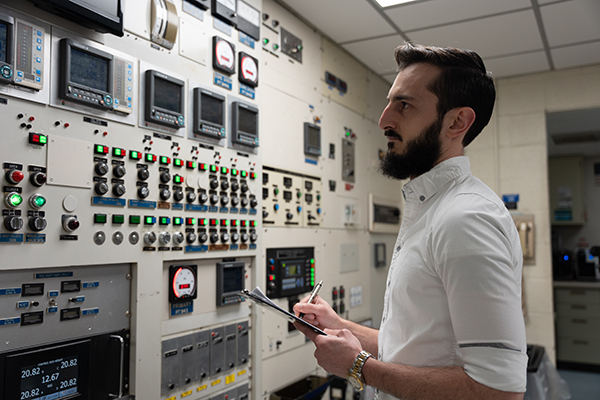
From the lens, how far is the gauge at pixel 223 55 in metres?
2.60

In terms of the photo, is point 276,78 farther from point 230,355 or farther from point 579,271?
point 579,271

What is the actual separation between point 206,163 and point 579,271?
595 centimetres

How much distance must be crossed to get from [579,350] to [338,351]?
601cm

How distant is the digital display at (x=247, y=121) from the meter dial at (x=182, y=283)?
92 cm

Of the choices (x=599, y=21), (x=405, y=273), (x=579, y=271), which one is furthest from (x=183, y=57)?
(x=579, y=271)

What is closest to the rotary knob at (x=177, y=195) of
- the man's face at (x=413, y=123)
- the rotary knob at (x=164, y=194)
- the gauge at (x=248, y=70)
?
the rotary knob at (x=164, y=194)

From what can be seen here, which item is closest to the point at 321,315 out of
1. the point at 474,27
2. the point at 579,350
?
the point at 474,27

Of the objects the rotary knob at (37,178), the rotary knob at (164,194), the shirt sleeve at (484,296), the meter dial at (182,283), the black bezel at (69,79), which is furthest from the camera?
the meter dial at (182,283)

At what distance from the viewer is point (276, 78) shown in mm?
3289

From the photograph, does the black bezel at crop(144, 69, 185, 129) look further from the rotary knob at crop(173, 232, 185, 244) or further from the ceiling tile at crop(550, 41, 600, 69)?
the ceiling tile at crop(550, 41, 600, 69)

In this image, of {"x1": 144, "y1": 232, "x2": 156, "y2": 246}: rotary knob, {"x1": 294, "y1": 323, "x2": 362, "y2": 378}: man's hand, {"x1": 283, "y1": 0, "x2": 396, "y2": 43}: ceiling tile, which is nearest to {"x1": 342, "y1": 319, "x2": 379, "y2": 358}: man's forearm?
{"x1": 294, "y1": 323, "x2": 362, "y2": 378}: man's hand

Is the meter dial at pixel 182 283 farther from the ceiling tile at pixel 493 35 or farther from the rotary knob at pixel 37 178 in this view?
the ceiling tile at pixel 493 35

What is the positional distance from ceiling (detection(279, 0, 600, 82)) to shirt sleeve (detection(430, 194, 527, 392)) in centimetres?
279

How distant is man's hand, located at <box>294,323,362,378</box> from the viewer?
4.02 feet
